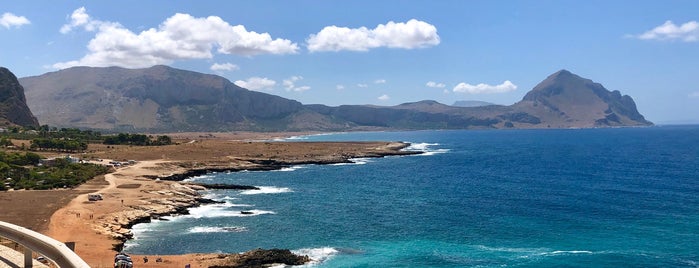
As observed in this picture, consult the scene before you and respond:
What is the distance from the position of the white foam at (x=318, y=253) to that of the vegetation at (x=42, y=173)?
6673 cm

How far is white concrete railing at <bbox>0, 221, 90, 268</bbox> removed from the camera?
22180 millimetres

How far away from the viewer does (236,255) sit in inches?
2328

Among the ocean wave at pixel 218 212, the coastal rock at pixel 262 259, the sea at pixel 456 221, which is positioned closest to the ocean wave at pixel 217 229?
the sea at pixel 456 221

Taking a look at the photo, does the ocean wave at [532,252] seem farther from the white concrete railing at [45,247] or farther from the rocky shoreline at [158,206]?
the white concrete railing at [45,247]

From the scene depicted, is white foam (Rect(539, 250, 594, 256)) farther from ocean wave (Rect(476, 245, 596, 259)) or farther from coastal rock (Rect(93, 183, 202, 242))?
coastal rock (Rect(93, 183, 202, 242))

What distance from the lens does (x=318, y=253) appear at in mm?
62906

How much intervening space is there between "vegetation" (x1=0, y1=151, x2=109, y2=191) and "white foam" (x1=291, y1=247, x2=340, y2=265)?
66.7 m

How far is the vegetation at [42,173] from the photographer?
104m

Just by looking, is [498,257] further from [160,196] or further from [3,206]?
[3,206]

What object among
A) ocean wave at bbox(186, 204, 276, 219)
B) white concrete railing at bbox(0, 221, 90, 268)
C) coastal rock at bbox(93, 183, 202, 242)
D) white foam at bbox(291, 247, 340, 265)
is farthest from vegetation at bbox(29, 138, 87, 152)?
white concrete railing at bbox(0, 221, 90, 268)

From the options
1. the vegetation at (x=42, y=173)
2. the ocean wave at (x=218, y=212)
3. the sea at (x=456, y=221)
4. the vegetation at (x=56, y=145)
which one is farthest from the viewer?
the vegetation at (x=56, y=145)

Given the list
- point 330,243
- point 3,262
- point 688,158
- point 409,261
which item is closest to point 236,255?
point 330,243

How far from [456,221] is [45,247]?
2596 inches

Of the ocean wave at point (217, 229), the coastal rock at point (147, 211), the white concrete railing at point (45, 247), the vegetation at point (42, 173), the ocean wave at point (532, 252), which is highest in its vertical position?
the white concrete railing at point (45, 247)
